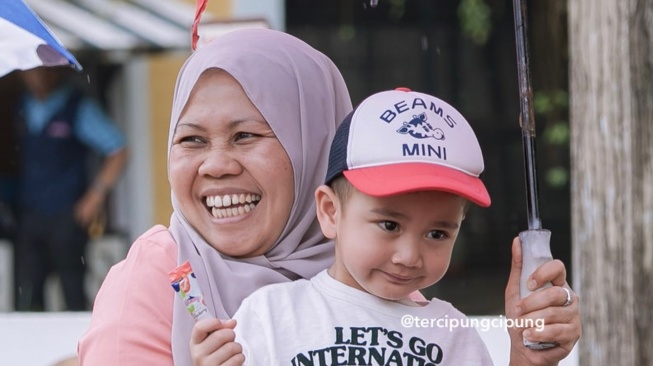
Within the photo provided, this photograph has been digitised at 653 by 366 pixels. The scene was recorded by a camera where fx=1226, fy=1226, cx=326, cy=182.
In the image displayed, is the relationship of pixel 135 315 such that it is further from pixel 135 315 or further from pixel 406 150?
pixel 406 150

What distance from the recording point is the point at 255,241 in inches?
98.1

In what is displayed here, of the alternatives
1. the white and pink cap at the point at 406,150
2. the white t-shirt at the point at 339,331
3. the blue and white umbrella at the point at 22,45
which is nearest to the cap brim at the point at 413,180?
the white and pink cap at the point at 406,150

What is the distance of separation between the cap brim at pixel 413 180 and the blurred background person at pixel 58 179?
5.49m

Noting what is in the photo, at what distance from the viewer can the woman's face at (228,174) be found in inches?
97.0

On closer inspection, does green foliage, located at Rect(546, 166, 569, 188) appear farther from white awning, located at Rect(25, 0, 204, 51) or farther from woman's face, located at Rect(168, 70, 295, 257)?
woman's face, located at Rect(168, 70, 295, 257)

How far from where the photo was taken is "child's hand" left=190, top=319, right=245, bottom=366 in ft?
6.95

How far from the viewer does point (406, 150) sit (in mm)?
2270

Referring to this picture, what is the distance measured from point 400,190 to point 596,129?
2208mm

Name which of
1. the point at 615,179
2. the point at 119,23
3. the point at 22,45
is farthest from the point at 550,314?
the point at 119,23

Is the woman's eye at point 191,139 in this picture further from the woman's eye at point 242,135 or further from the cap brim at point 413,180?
the cap brim at point 413,180

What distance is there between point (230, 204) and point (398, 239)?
414mm

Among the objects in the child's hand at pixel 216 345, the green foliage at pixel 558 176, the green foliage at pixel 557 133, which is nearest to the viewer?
the child's hand at pixel 216 345

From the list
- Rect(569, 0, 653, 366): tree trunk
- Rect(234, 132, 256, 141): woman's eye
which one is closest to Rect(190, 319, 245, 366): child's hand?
Rect(234, 132, 256, 141): woman's eye

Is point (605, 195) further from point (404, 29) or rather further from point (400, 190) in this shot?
point (404, 29)
